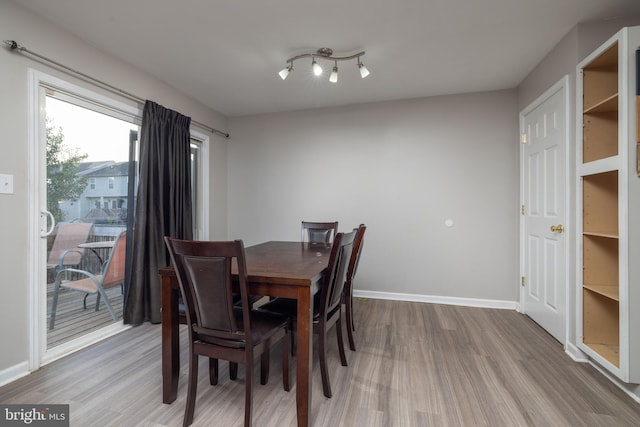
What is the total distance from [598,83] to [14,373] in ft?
14.3

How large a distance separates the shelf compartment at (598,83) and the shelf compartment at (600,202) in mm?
506

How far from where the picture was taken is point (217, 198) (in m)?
3.98

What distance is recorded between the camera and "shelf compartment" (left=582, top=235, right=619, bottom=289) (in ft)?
6.45

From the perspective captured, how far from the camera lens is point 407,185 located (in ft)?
11.3

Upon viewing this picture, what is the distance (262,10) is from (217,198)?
258 cm

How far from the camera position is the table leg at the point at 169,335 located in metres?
1.57

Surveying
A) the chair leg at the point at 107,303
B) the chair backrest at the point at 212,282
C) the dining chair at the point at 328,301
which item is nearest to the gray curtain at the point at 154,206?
the chair leg at the point at 107,303

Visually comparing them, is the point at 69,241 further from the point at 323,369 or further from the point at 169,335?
the point at 323,369

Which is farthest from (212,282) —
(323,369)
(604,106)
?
(604,106)

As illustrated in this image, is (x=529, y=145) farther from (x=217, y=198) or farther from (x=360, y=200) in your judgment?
Result: (x=217, y=198)

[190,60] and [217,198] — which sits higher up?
[190,60]

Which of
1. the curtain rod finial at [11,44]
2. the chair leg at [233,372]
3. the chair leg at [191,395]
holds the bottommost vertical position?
the chair leg at [233,372]

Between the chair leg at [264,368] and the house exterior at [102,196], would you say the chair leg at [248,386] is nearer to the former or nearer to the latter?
the chair leg at [264,368]

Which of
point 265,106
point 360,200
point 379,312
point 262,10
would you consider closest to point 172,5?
point 262,10
